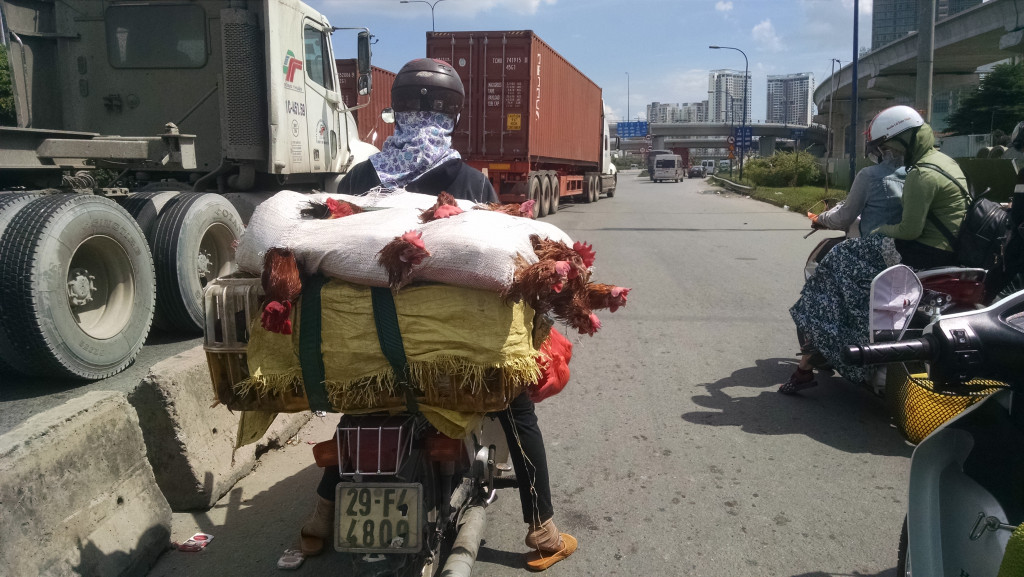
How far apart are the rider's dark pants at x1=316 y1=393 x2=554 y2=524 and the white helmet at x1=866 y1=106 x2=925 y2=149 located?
3118 mm

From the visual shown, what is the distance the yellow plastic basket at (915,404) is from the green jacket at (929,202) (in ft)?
2.80

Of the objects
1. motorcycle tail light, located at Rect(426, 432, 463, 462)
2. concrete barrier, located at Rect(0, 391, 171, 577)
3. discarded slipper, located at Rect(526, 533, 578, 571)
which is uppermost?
motorcycle tail light, located at Rect(426, 432, 463, 462)

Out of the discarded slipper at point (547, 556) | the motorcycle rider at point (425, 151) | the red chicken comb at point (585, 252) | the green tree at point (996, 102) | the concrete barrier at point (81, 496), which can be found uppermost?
the green tree at point (996, 102)

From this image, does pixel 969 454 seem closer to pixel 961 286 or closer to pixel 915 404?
pixel 915 404

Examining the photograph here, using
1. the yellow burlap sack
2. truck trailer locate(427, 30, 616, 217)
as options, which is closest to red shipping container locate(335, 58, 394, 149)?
truck trailer locate(427, 30, 616, 217)

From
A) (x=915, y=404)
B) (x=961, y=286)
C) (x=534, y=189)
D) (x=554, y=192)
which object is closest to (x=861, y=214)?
(x=961, y=286)

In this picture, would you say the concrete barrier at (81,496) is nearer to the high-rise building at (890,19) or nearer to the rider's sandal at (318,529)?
the rider's sandal at (318,529)

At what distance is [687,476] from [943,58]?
41.9 metres

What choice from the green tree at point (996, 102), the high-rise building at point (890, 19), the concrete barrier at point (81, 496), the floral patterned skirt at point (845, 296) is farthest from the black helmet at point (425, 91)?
the high-rise building at point (890, 19)

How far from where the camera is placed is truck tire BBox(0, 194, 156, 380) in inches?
164

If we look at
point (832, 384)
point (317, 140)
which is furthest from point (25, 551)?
point (317, 140)

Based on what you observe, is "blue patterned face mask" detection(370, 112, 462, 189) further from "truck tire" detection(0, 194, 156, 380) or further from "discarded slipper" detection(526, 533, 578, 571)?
"truck tire" detection(0, 194, 156, 380)

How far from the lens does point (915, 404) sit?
12.3ft

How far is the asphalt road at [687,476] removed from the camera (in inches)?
128
